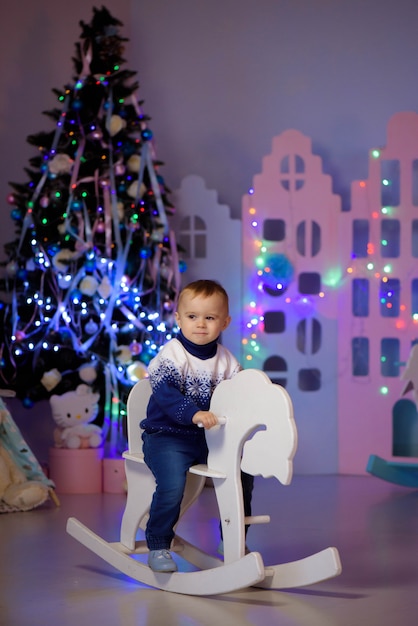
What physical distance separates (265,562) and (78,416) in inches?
74.1

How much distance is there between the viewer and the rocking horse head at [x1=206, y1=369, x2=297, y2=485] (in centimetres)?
279

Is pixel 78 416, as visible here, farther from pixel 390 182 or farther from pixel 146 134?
pixel 390 182

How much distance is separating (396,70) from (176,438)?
3.41 meters

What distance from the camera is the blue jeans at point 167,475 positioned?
308 cm

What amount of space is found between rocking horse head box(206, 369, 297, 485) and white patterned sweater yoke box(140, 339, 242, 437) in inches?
4.1

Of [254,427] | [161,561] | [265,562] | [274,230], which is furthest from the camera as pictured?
[274,230]

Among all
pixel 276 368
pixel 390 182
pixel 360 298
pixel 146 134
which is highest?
pixel 146 134

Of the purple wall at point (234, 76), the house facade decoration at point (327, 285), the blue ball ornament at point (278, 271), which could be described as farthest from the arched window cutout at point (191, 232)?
the blue ball ornament at point (278, 271)

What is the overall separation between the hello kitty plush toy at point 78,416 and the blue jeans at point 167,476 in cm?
195

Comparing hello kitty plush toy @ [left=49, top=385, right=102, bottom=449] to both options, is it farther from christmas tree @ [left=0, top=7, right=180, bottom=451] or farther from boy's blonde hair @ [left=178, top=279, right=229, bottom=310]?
boy's blonde hair @ [left=178, top=279, right=229, bottom=310]

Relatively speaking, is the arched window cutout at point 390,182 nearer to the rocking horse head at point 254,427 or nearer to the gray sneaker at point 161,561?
the rocking horse head at point 254,427

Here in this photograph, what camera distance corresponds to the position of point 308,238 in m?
5.71

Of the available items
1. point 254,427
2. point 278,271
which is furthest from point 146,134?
point 254,427

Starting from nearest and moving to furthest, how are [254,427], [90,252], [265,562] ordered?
[254,427] < [265,562] < [90,252]
